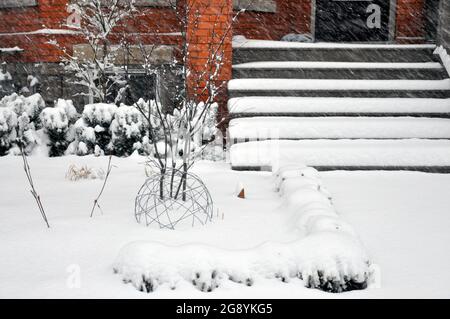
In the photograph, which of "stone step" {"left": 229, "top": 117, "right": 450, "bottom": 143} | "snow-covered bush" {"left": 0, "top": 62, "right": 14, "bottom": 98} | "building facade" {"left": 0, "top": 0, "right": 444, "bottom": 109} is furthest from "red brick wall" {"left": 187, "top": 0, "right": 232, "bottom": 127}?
"snow-covered bush" {"left": 0, "top": 62, "right": 14, "bottom": 98}

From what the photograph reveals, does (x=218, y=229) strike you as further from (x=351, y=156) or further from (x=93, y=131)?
(x=93, y=131)

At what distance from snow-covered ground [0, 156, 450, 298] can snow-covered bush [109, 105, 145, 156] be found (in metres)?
0.61

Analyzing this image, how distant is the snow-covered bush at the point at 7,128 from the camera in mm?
6070

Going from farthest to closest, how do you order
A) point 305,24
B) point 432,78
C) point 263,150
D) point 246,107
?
point 305,24
point 432,78
point 246,107
point 263,150

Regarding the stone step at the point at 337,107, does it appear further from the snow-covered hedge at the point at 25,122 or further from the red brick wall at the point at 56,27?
the snow-covered hedge at the point at 25,122

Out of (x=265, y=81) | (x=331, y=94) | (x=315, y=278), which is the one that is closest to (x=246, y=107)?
(x=265, y=81)

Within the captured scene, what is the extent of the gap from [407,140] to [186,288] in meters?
4.11

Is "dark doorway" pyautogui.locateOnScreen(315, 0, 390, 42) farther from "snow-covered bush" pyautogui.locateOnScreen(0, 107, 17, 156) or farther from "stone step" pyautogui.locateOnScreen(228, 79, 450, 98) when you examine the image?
"snow-covered bush" pyautogui.locateOnScreen(0, 107, 17, 156)

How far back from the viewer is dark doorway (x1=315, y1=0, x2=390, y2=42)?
9633mm

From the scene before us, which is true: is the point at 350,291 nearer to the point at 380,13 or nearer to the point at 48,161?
the point at 48,161

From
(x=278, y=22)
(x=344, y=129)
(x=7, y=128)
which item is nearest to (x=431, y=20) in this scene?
(x=278, y=22)

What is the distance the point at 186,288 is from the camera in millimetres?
2770

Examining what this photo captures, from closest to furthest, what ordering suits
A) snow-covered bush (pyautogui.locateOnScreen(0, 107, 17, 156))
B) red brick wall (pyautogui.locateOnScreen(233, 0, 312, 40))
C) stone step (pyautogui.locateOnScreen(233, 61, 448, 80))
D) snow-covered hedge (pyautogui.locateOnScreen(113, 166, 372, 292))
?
1. snow-covered hedge (pyautogui.locateOnScreen(113, 166, 372, 292))
2. snow-covered bush (pyautogui.locateOnScreen(0, 107, 17, 156))
3. stone step (pyautogui.locateOnScreen(233, 61, 448, 80))
4. red brick wall (pyautogui.locateOnScreen(233, 0, 312, 40))

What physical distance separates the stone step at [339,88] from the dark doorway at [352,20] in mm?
2957
